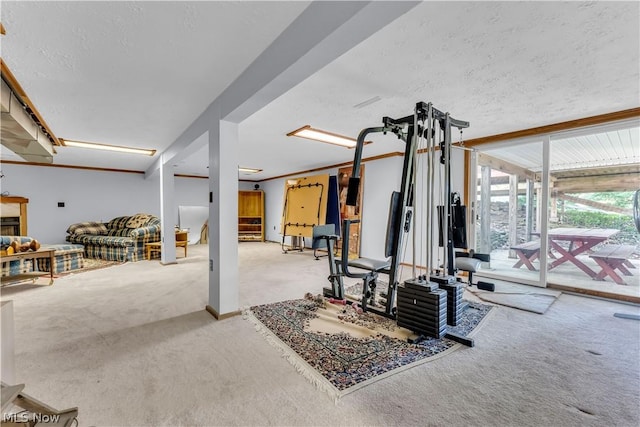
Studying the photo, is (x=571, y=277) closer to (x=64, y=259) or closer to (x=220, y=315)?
(x=220, y=315)

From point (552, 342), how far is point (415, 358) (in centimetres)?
125

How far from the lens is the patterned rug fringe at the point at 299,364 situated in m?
1.69

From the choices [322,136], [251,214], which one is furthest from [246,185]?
[322,136]

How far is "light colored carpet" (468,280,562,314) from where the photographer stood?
3.16 metres

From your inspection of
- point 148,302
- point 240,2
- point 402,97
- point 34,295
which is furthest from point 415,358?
point 34,295

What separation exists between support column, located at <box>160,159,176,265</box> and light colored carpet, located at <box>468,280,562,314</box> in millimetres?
5328

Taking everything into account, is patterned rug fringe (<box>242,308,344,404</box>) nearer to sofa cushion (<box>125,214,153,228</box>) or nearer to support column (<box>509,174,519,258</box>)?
support column (<box>509,174,519,258</box>)

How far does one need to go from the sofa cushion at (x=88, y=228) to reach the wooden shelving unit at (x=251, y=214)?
3.78 metres

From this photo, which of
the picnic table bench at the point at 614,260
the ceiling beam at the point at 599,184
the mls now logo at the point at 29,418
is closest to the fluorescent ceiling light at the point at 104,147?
the mls now logo at the point at 29,418

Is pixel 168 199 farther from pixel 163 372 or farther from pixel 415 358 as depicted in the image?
pixel 415 358

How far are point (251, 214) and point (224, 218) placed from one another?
7.13 metres

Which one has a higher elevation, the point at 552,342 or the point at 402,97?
the point at 402,97

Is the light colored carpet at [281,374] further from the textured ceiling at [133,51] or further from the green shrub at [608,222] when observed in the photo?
the textured ceiling at [133,51]

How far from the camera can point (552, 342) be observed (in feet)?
7.64
